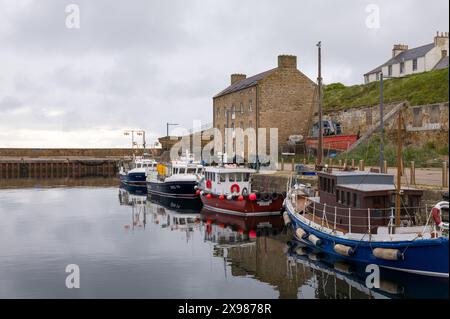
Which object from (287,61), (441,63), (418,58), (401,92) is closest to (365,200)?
(401,92)

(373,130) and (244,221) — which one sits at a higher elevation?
(373,130)

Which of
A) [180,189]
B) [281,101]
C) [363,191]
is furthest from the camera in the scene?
[281,101]

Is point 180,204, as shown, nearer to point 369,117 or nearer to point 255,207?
point 255,207

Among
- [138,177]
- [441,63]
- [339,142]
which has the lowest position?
[138,177]

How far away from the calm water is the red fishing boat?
0.68 meters

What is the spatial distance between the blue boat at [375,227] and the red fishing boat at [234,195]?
657cm

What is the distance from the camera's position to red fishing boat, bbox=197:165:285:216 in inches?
1095

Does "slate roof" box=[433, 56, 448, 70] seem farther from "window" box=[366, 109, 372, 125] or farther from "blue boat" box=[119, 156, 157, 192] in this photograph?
"blue boat" box=[119, 156, 157, 192]

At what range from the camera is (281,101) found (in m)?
48.0

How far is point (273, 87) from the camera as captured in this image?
47.5 metres

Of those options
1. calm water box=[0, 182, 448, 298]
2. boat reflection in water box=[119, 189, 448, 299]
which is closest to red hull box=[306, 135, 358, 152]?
boat reflection in water box=[119, 189, 448, 299]

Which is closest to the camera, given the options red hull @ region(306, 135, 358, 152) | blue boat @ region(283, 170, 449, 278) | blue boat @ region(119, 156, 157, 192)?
blue boat @ region(283, 170, 449, 278)

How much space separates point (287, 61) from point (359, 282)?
35494 millimetres
